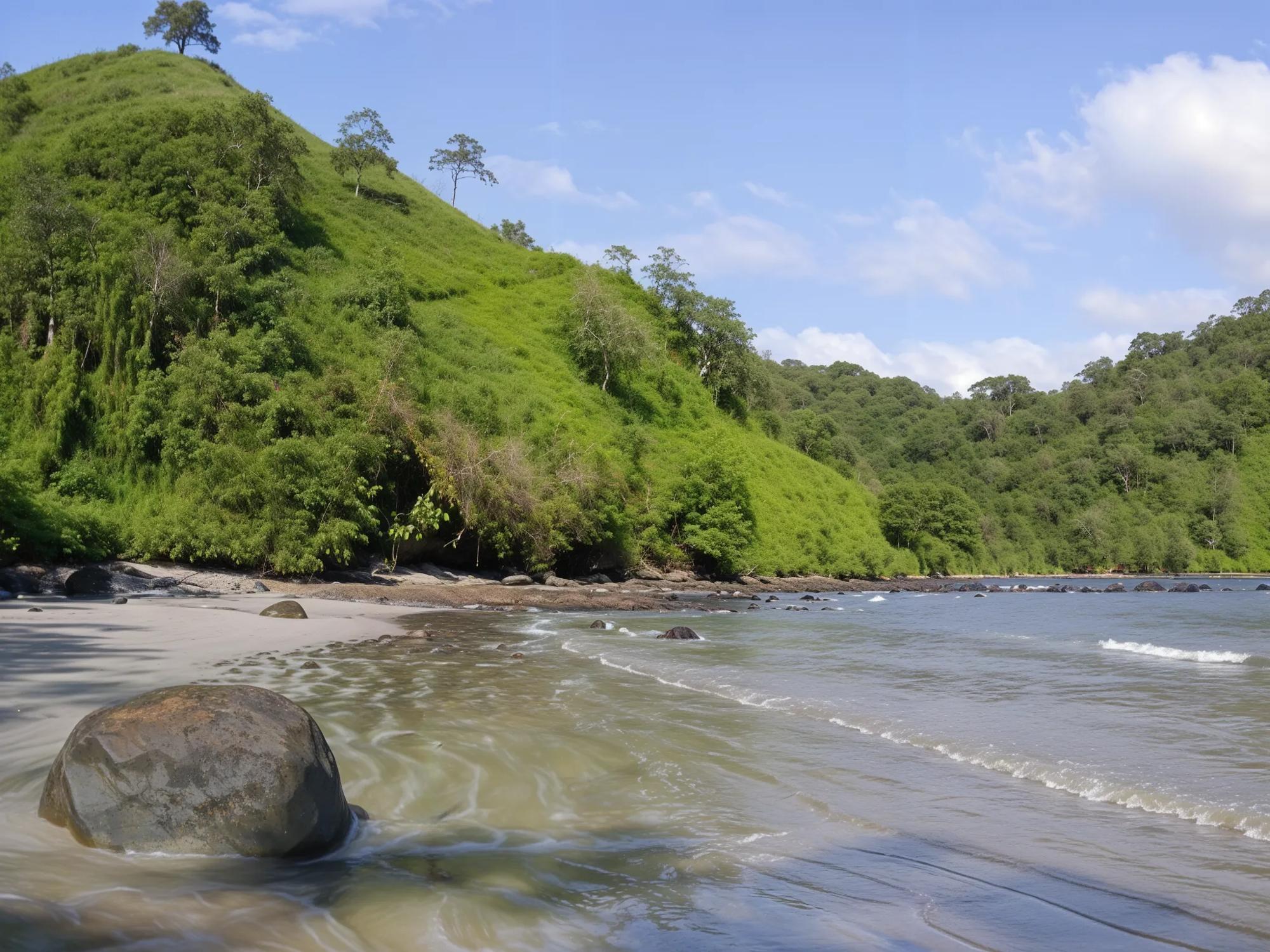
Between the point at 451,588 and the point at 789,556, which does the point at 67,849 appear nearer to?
the point at 451,588

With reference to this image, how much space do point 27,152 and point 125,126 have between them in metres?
5.35

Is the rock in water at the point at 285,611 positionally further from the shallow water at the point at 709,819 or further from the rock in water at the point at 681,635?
the rock in water at the point at 681,635

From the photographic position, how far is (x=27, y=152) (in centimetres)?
4872

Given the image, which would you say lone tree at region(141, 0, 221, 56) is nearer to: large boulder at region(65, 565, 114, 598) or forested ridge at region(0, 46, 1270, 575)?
forested ridge at region(0, 46, 1270, 575)

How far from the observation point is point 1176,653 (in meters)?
20.9

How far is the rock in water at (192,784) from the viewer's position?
511 centimetres

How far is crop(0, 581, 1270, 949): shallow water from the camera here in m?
4.52

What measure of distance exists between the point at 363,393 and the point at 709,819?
120 feet

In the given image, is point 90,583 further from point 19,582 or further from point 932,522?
point 932,522

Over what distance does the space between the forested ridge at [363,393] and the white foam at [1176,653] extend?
2685 cm

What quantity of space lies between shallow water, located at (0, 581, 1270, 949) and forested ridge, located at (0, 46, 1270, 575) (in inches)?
938

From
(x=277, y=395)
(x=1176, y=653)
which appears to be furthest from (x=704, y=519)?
(x=1176, y=653)

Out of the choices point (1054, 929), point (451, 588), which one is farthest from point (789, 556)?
point (1054, 929)

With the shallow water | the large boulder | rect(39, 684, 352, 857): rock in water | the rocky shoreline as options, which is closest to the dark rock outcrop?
the rocky shoreline
